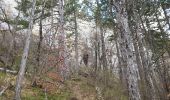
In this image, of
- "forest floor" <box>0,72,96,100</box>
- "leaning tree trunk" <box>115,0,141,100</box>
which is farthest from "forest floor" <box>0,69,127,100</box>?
"leaning tree trunk" <box>115,0,141,100</box>

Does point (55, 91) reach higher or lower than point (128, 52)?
lower

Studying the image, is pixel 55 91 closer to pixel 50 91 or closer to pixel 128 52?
pixel 50 91

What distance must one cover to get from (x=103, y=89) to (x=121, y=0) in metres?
7.24

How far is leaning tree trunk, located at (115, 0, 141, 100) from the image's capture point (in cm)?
920

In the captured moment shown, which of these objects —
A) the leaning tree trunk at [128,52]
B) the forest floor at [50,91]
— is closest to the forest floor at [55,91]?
the forest floor at [50,91]

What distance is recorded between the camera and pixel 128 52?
9680mm

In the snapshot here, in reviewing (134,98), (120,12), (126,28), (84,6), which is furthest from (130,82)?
(84,6)

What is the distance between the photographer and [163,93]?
1948 centimetres

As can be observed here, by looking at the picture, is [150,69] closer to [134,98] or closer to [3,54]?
[134,98]

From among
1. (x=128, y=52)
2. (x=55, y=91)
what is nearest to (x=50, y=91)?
(x=55, y=91)

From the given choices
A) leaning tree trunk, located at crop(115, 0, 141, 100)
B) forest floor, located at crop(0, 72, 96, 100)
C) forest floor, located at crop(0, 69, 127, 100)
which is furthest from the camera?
forest floor, located at crop(0, 69, 127, 100)

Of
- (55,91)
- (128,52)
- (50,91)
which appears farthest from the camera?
(55,91)

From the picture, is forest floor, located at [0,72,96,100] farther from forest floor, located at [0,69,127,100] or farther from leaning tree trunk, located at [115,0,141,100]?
leaning tree trunk, located at [115,0,141,100]

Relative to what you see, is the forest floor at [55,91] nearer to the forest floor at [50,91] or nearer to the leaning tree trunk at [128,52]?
the forest floor at [50,91]
